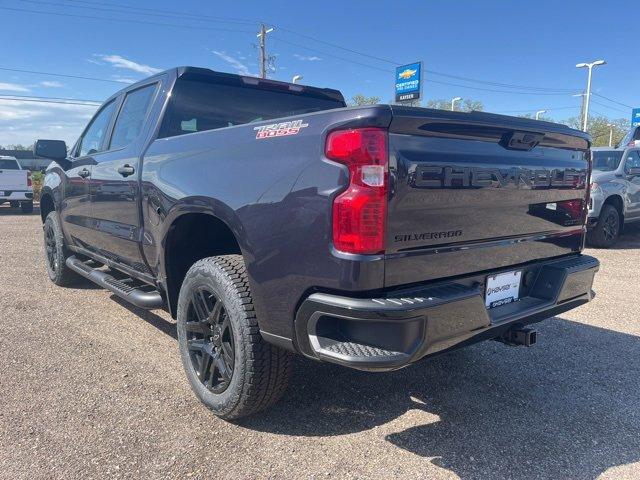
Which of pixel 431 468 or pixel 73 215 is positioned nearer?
pixel 431 468

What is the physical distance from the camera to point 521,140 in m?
2.55

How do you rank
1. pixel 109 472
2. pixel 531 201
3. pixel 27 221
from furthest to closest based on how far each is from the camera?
pixel 27 221 < pixel 531 201 < pixel 109 472

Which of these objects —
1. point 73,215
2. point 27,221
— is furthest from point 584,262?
point 27,221

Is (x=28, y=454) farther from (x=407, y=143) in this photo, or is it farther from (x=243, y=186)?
(x=407, y=143)

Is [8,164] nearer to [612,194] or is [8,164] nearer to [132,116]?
[132,116]

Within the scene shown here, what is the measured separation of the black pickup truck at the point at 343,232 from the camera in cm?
199

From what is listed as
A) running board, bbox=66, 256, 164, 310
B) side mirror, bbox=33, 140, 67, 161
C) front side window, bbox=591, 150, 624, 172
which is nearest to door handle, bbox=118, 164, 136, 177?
running board, bbox=66, 256, 164, 310

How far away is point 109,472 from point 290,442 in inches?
33.5

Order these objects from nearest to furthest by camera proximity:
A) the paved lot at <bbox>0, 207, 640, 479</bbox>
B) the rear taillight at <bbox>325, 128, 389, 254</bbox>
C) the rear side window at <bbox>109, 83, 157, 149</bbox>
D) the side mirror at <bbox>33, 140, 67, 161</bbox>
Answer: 1. the rear taillight at <bbox>325, 128, 389, 254</bbox>
2. the paved lot at <bbox>0, 207, 640, 479</bbox>
3. the rear side window at <bbox>109, 83, 157, 149</bbox>
4. the side mirror at <bbox>33, 140, 67, 161</bbox>

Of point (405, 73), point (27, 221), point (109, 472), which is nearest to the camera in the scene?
point (109, 472)

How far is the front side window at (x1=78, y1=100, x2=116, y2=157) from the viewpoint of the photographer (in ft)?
14.8

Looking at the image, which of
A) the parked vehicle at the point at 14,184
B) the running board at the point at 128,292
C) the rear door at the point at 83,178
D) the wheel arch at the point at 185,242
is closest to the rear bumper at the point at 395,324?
the wheel arch at the point at 185,242

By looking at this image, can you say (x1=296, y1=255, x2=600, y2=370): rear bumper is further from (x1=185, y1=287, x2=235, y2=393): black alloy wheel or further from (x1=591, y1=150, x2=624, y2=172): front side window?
(x1=591, y1=150, x2=624, y2=172): front side window

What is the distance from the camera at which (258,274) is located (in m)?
2.33
